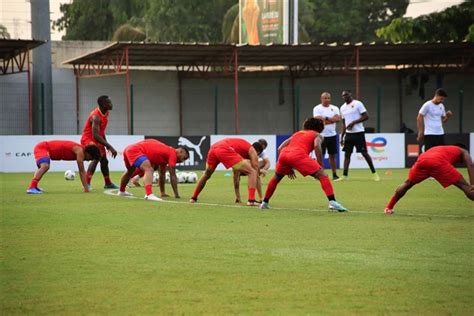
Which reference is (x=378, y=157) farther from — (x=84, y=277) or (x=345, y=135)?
(x=84, y=277)

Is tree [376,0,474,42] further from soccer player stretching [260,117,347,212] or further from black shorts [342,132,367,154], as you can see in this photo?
soccer player stretching [260,117,347,212]

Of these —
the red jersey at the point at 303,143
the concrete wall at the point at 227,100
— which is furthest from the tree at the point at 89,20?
the red jersey at the point at 303,143

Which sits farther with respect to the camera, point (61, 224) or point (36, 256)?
point (61, 224)

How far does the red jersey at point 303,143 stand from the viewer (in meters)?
14.8

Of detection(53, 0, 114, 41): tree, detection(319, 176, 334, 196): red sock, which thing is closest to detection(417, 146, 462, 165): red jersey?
detection(319, 176, 334, 196): red sock

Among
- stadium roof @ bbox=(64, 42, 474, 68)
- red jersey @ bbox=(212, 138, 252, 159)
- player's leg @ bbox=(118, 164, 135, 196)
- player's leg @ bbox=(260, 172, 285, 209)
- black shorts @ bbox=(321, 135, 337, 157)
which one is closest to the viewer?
player's leg @ bbox=(260, 172, 285, 209)

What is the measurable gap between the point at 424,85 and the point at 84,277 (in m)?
38.9

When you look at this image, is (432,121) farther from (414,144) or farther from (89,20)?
(89,20)

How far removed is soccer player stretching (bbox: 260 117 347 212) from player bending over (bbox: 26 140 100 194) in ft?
17.9

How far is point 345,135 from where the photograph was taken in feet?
78.6

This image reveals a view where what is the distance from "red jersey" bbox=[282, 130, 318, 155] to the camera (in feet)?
48.5

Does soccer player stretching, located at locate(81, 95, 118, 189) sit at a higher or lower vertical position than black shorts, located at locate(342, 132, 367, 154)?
higher

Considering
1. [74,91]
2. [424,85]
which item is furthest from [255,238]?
[424,85]

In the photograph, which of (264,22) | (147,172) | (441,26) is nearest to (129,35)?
(264,22)
